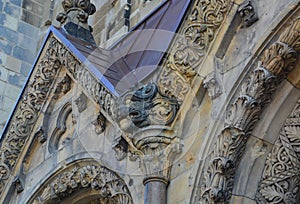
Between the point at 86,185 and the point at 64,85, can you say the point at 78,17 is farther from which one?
the point at 86,185

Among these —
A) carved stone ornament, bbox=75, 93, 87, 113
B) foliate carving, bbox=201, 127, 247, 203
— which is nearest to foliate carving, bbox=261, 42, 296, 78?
foliate carving, bbox=201, 127, 247, 203

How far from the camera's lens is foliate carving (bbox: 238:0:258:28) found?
26.3 feet

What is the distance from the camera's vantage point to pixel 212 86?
806 cm

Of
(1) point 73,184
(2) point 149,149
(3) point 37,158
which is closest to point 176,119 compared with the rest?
(2) point 149,149

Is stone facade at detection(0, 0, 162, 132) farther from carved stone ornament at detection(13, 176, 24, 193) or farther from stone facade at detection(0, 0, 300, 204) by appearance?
stone facade at detection(0, 0, 300, 204)

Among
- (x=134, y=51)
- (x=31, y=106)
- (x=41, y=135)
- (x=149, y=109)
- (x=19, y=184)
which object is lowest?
(x=149, y=109)

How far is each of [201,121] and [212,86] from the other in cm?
32

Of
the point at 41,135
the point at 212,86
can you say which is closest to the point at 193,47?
the point at 212,86

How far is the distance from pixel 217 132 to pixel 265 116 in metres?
0.42

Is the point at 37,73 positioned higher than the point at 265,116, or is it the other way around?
the point at 37,73

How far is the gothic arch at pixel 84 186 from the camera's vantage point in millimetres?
8664

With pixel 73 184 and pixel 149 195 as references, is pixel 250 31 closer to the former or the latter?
pixel 149 195

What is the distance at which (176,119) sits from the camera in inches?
321

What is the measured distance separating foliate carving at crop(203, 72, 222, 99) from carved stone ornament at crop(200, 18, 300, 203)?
289 mm
